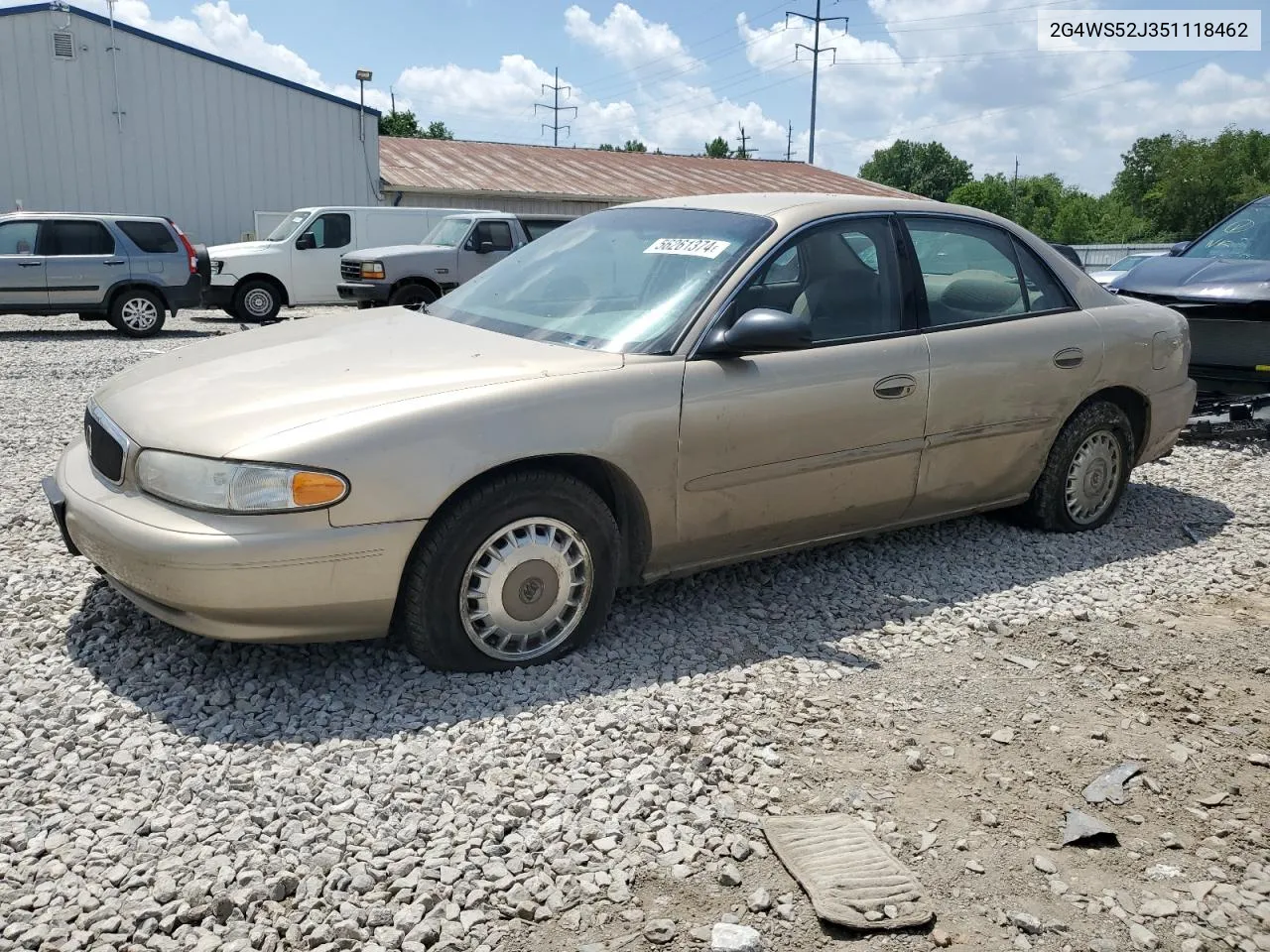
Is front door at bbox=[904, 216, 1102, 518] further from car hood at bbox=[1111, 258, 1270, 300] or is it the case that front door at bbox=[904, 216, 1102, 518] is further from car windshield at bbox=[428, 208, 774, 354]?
car hood at bbox=[1111, 258, 1270, 300]

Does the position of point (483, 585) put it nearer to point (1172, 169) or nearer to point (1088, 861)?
point (1088, 861)

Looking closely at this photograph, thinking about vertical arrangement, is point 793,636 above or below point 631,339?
below

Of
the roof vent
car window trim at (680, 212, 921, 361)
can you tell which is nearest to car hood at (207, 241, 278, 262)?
the roof vent

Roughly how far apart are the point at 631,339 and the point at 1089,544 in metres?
2.78

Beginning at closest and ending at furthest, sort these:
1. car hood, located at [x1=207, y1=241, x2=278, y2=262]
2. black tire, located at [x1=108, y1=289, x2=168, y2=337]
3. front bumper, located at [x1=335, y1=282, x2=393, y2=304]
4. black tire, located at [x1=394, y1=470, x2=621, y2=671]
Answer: black tire, located at [x1=394, y1=470, x2=621, y2=671]
black tire, located at [x1=108, y1=289, x2=168, y2=337]
front bumper, located at [x1=335, y1=282, x2=393, y2=304]
car hood, located at [x1=207, y1=241, x2=278, y2=262]

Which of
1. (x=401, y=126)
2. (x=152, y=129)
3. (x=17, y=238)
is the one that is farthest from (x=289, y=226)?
(x=401, y=126)

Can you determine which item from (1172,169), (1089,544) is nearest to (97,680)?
(1089,544)

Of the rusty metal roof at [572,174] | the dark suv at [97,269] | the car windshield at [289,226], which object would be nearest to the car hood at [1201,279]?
the dark suv at [97,269]

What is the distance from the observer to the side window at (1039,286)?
5.13 metres

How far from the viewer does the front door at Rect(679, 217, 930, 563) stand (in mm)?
3984

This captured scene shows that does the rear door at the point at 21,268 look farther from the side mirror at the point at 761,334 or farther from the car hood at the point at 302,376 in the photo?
the side mirror at the point at 761,334

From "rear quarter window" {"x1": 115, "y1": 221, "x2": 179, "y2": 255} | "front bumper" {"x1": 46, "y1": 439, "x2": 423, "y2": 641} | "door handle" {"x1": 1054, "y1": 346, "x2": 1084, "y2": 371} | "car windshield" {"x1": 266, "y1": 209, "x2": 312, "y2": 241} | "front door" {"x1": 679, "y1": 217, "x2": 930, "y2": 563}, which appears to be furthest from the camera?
"car windshield" {"x1": 266, "y1": 209, "x2": 312, "y2": 241}

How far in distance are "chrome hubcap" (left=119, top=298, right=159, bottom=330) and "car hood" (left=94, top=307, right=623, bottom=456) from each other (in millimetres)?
11731

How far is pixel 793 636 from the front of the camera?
13.7 ft
